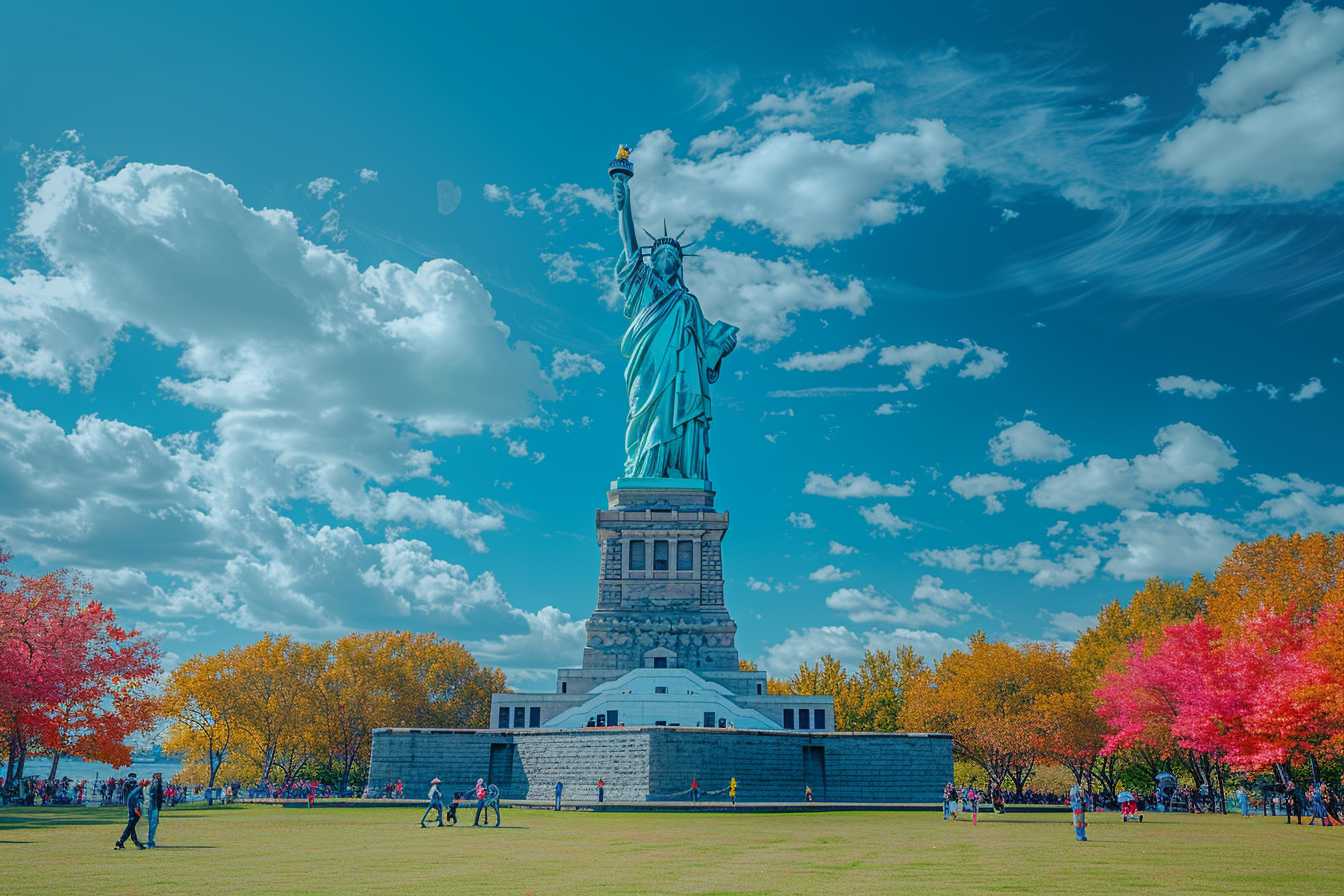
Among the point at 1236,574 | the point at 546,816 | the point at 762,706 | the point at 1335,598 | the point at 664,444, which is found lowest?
the point at 546,816

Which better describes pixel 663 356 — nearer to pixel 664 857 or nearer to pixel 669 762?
pixel 669 762

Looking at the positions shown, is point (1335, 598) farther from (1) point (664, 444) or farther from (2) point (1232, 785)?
(1) point (664, 444)

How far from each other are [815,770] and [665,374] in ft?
107

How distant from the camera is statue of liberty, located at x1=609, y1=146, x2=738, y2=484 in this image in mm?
73312

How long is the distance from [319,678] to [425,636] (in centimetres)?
927

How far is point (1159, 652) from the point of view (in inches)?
2082

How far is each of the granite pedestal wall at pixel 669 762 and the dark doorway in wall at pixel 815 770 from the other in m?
0.05

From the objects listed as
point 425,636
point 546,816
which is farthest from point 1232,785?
point 425,636

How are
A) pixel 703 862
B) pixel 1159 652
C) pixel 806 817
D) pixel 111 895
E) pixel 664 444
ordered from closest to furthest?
pixel 111 895
pixel 703 862
pixel 806 817
pixel 1159 652
pixel 664 444

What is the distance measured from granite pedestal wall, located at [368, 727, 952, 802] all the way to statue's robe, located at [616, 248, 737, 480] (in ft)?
84.0

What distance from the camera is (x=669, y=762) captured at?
44812 mm

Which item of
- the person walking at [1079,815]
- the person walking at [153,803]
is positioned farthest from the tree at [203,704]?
the person walking at [1079,815]

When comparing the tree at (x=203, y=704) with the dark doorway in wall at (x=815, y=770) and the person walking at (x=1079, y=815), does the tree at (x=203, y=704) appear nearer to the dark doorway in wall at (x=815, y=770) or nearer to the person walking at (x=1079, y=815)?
the dark doorway in wall at (x=815, y=770)

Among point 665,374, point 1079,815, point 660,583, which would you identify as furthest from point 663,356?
point 1079,815
